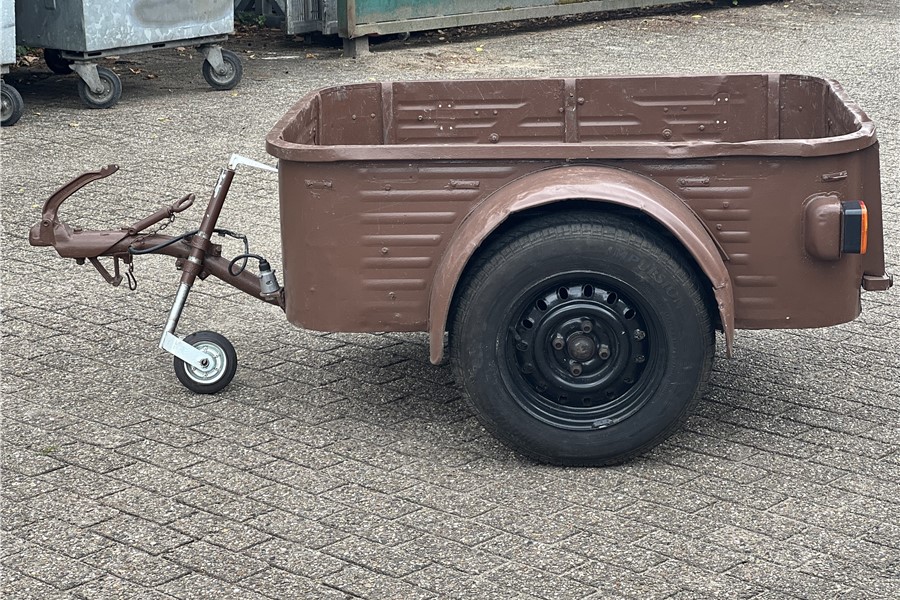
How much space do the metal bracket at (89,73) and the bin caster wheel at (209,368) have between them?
560 cm

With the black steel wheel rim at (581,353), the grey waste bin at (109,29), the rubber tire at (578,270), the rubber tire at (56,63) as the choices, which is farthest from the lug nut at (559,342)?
the rubber tire at (56,63)

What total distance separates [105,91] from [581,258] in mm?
6923

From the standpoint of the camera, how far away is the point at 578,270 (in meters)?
4.18

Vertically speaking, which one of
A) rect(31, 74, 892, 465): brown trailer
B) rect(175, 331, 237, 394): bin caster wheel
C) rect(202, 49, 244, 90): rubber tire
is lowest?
rect(175, 331, 237, 394): bin caster wheel

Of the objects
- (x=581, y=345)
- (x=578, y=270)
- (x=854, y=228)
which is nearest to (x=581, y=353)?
(x=581, y=345)

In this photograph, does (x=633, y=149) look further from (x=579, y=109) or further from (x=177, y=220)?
(x=177, y=220)

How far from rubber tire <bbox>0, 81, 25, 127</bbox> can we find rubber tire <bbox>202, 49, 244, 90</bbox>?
67.1 inches

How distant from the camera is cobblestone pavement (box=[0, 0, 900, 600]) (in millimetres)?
3699

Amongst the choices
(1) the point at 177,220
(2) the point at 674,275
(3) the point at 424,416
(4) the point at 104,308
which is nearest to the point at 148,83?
(1) the point at 177,220

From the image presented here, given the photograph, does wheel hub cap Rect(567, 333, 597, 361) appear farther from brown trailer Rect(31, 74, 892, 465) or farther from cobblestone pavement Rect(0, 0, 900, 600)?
cobblestone pavement Rect(0, 0, 900, 600)

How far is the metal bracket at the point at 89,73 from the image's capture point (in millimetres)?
9930

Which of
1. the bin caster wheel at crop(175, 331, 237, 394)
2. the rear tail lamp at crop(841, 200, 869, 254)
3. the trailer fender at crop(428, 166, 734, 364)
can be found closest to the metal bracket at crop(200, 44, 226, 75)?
the bin caster wheel at crop(175, 331, 237, 394)

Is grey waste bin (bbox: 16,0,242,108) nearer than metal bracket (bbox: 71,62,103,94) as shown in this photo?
Yes

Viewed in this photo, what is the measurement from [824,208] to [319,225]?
165 centimetres
